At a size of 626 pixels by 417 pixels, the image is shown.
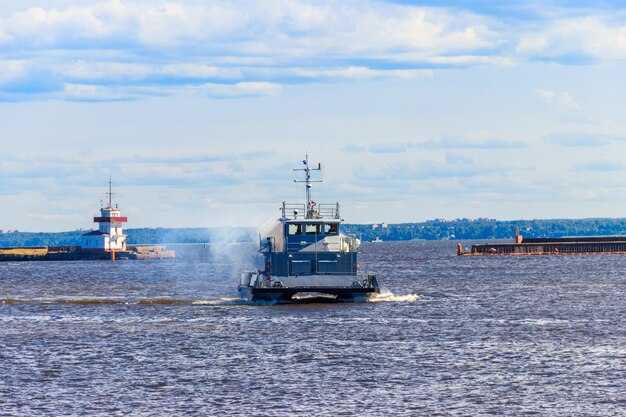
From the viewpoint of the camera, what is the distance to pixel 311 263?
68.4 meters

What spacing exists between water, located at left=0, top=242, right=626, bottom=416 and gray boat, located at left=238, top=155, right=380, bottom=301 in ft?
3.80

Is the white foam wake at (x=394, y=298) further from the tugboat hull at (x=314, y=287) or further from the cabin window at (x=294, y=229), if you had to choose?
the cabin window at (x=294, y=229)

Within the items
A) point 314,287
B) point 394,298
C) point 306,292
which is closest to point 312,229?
point 306,292

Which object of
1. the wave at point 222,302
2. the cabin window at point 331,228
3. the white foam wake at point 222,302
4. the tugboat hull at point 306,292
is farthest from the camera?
the white foam wake at point 222,302

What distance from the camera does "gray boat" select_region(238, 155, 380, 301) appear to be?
68000 mm

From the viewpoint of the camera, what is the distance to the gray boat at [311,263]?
68.0 m

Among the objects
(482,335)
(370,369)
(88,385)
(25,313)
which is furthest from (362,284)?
(88,385)

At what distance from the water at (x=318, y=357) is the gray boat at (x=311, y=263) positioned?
1.16 meters

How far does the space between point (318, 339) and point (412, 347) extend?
16.3 feet

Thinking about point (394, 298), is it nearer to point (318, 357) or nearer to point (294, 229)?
point (294, 229)

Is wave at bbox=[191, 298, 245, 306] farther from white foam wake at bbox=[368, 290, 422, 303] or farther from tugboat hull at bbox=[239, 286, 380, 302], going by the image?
white foam wake at bbox=[368, 290, 422, 303]

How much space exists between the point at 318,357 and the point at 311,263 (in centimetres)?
2194

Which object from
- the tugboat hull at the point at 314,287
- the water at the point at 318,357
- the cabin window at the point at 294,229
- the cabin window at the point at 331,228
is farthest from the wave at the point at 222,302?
the cabin window at the point at 331,228

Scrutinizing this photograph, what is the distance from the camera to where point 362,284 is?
6894 centimetres
